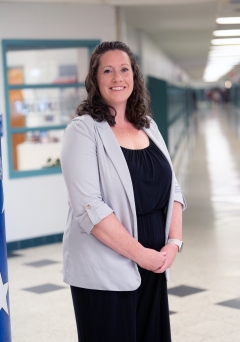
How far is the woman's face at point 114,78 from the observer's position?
236 centimetres

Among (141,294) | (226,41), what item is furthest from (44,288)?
(226,41)

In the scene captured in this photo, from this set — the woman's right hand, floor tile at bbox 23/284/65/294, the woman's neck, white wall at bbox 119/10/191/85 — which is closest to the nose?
the woman's neck

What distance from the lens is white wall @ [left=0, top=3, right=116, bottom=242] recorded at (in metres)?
6.47

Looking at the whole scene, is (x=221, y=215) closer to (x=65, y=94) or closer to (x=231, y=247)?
(x=231, y=247)

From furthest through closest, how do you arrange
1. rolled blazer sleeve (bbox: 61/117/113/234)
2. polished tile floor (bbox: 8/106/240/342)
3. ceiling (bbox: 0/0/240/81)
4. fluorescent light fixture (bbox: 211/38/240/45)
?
fluorescent light fixture (bbox: 211/38/240/45) < ceiling (bbox: 0/0/240/81) < polished tile floor (bbox: 8/106/240/342) < rolled blazer sleeve (bbox: 61/117/113/234)

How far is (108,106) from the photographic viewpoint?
7.87 feet

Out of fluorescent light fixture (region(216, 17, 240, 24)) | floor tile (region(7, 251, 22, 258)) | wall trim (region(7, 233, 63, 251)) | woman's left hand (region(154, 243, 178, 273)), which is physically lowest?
floor tile (region(7, 251, 22, 258))

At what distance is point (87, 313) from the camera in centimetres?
233

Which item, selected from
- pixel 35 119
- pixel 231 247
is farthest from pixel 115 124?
pixel 35 119

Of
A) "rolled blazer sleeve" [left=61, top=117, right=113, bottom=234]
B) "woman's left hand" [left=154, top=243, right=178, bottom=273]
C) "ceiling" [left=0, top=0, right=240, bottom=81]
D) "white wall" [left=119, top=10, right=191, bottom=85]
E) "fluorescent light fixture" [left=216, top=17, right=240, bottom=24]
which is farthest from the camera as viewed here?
"fluorescent light fixture" [left=216, top=17, right=240, bottom=24]

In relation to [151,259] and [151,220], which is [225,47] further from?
[151,259]

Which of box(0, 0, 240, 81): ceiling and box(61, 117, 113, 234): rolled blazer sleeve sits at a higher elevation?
box(0, 0, 240, 81): ceiling

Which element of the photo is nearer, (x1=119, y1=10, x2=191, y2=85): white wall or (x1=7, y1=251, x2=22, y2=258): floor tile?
(x1=7, y1=251, x2=22, y2=258): floor tile

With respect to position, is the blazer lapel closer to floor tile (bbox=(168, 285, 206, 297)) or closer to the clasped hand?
the clasped hand
